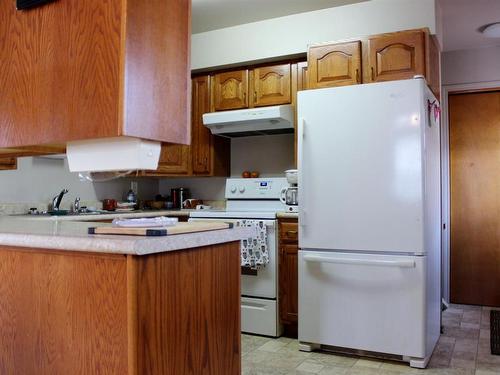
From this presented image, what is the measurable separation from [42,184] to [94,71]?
7.93ft

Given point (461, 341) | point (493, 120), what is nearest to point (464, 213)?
point (493, 120)

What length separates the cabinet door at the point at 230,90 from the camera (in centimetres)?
385

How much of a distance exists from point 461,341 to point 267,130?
7.09 feet

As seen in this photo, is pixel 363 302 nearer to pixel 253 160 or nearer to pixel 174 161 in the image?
pixel 253 160

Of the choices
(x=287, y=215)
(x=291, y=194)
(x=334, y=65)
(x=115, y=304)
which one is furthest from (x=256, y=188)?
(x=115, y=304)

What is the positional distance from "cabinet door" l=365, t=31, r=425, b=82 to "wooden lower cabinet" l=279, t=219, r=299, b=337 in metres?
1.18

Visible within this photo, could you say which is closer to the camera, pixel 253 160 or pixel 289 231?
pixel 289 231

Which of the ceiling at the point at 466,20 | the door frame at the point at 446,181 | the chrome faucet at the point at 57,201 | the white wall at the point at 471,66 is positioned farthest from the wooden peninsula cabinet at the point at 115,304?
the white wall at the point at 471,66

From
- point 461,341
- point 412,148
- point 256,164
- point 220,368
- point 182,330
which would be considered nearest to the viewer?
point 182,330

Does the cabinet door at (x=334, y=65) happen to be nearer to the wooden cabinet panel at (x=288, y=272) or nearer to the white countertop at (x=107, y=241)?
the wooden cabinet panel at (x=288, y=272)

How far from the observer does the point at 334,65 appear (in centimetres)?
324

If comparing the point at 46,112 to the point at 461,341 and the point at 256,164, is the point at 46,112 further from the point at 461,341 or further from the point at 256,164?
the point at 461,341

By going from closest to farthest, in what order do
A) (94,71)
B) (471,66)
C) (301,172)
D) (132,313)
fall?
(132,313)
(94,71)
(301,172)
(471,66)

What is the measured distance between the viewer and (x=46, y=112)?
153cm
